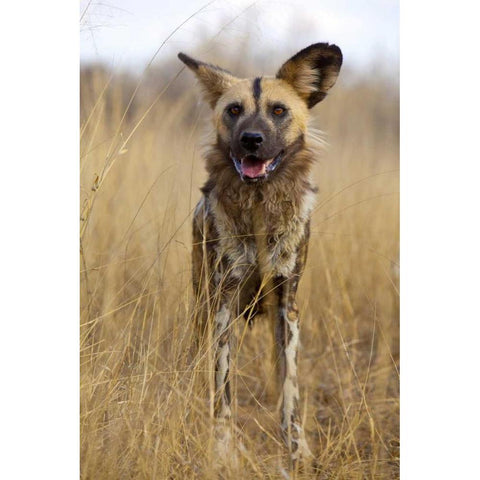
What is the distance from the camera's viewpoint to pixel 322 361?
410 cm

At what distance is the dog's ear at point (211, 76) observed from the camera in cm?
303

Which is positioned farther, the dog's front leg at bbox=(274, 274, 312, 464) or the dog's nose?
the dog's front leg at bbox=(274, 274, 312, 464)

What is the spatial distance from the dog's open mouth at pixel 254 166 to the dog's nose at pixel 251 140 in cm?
7

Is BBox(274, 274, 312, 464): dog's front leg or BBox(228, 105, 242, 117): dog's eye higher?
BBox(228, 105, 242, 117): dog's eye

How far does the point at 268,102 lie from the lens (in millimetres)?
2963

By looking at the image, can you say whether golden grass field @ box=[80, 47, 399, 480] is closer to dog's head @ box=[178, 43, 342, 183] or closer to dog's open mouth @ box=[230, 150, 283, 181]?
dog's head @ box=[178, 43, 342, 183]

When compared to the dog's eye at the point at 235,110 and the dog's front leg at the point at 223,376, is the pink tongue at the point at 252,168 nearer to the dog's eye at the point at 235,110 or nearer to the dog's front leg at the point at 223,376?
the dog's eye at the point at 235,110

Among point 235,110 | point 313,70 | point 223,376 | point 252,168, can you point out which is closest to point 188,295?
point 223,376

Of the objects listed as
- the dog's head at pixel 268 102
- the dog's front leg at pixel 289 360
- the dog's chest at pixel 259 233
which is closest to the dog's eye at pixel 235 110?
the dog's head at pixel 268 102

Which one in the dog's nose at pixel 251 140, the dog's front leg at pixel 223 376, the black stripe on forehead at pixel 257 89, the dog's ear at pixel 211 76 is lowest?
the dog's front leg at pixel 223 376

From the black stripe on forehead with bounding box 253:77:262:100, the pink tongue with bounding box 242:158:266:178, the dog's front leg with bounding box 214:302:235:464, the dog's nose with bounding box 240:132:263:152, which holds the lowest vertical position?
the dog's front leg with bounding box 214:302:235:464

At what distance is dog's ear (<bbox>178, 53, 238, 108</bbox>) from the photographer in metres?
3.03

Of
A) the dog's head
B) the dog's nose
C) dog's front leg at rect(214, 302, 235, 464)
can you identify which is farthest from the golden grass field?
the dog's nose
